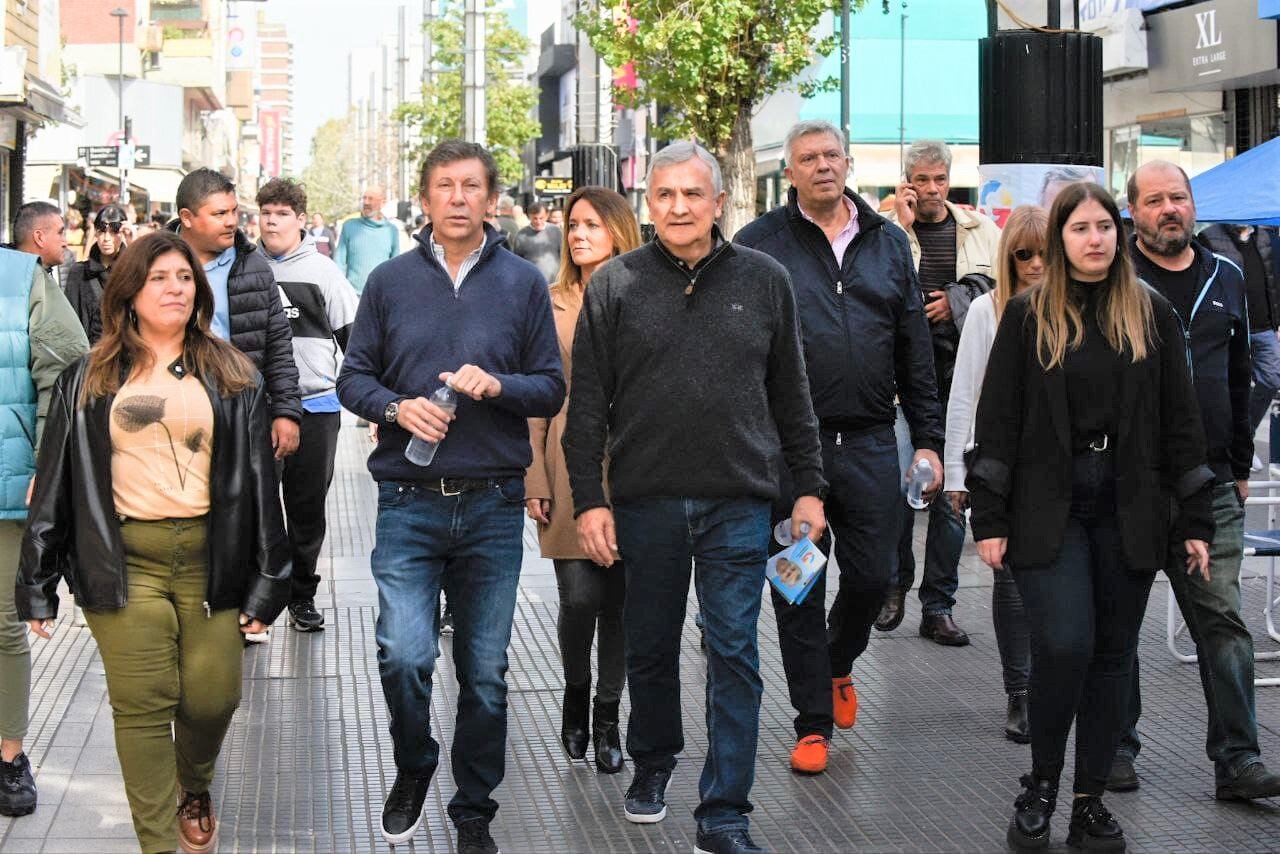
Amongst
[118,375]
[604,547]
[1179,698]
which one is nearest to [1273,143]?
[1179,698]

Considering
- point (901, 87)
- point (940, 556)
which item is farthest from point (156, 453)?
point (901, 87)

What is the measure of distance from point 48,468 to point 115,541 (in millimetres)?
287

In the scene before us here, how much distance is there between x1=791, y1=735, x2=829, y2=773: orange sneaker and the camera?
20.3 feet

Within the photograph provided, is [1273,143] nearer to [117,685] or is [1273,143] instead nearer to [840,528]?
[840,528]

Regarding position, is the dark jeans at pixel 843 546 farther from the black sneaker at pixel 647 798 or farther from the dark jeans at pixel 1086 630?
the dark jeans at pixel 1086 630

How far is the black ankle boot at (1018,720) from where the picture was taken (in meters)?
6.59

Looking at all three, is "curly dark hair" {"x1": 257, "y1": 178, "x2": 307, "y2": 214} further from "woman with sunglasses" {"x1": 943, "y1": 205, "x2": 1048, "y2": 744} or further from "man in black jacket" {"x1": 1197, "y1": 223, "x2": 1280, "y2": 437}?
"man in black jacket" {"x1": 1197, "y1": 223, "x2": 1280, "y2": 437}

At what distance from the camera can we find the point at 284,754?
6.49 metres

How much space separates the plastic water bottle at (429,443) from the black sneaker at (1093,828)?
83.7 inches

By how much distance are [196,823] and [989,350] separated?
120 inches

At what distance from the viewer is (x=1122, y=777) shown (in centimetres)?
595

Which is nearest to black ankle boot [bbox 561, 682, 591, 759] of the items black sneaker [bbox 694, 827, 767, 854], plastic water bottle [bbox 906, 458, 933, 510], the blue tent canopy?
black sneaker [bbox 694, 827, 767, 854]

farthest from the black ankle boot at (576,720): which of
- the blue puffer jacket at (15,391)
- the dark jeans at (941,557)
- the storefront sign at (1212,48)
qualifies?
the storefront sign at (1212,48)

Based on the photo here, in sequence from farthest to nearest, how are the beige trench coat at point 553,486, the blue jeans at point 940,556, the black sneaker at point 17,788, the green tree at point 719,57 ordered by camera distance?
the green tree at point 719,57 → the blue jeans at point 940,556 → the beige trench coat at point 553,486 → the black sneaker at point 17,788
